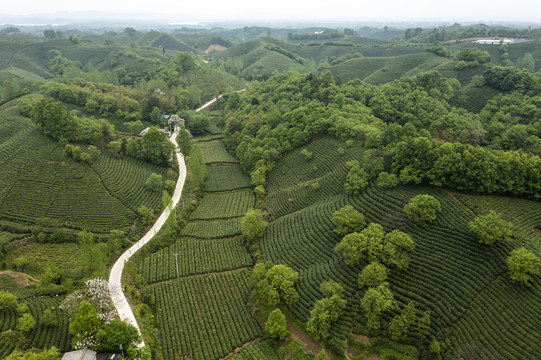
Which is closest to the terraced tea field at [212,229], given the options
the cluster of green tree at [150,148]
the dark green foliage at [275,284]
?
the dark green foliage at [275,284]

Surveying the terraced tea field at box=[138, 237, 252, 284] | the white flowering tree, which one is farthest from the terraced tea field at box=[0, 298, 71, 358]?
the terraced tea field at box=[138, 237, 252, 284]

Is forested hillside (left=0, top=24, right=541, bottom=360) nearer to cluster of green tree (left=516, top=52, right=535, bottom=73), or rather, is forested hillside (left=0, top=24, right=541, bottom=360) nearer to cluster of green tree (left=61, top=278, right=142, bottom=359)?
cluster of green tree (left=61, top=278, right=142, bottom=359)

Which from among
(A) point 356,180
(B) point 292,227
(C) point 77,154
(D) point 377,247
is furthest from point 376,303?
(C) point 77,154

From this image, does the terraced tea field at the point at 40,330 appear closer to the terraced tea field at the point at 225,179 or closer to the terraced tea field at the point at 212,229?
the terraced tea field at the point at 212,229

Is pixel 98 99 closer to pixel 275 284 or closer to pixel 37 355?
pixel 37 355

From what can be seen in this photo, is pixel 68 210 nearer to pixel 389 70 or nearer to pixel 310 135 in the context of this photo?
pixel 310 135

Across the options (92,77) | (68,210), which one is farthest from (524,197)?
(92,77)
